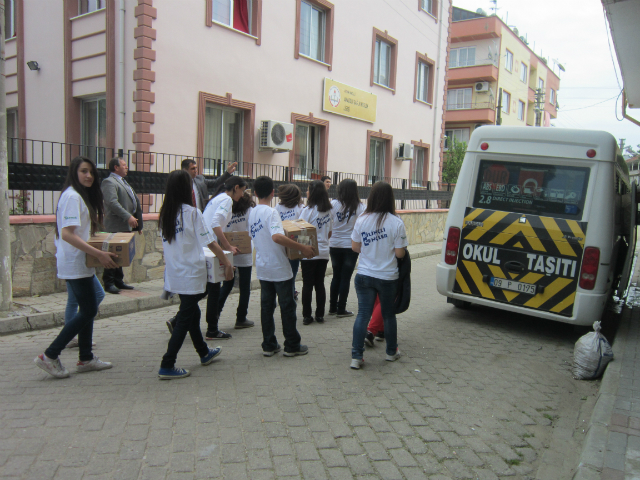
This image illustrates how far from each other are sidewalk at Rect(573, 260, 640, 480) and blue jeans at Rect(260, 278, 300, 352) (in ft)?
8.55

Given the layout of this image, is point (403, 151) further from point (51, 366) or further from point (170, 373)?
point (51, 366)

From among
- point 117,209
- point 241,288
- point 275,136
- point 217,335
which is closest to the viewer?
point 217,335

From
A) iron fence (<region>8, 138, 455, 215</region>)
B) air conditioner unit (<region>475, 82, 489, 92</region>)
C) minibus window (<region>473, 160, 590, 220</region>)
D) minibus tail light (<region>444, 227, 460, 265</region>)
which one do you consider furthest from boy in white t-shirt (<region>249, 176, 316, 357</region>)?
air conditioner unit (<region>475, 82, 489, 92</region>)

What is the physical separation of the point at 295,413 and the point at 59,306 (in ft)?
13.0

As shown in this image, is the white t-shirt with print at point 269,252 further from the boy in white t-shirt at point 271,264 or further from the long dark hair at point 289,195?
the long dark hair at point 289,195

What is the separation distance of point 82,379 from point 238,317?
2034mm

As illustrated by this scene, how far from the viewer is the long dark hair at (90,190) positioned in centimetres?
415

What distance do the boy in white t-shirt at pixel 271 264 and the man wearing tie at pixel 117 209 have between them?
282cm

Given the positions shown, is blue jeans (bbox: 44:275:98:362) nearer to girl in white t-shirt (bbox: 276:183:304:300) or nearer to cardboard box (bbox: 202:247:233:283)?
cardboard box (bbox: 202:247:233:283)

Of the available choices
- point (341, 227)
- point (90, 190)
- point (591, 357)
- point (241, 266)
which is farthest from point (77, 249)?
point (591, 357)

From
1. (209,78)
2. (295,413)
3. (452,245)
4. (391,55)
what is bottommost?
(295,413)

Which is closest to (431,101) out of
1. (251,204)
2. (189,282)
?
(251,204)

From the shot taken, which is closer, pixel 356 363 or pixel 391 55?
pixel 356 363

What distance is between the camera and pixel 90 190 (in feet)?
14.1
